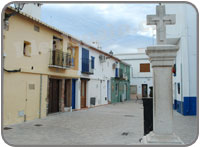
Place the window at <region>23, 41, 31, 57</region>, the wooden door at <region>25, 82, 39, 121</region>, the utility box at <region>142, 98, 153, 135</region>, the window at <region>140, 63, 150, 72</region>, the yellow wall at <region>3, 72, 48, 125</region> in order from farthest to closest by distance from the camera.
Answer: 1. the window at <region>140, 63, 150, 72</region>
2. the window at <region>23, 41, 31, 57</region>
3. the wooden door at <region>25, 82, 39, 121</region>
4. the yellow wall at <region>3, 72, 48, 125</region>
5. the utility box at <region>142, 98, 153, 135</region>

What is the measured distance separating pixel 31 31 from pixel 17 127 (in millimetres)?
4097

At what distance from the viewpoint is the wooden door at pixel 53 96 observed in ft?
36.6

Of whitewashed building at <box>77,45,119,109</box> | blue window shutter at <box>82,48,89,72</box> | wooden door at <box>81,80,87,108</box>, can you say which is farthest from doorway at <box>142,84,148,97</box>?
blue window shutter at <box>82,48,89,72</box>

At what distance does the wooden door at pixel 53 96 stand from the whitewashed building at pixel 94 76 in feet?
6.57

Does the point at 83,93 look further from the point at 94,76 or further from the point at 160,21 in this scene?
the point at 160,21

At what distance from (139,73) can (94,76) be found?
37.9ft

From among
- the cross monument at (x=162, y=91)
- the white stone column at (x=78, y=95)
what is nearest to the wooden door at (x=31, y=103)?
the white stone column at (x=78, y=95)

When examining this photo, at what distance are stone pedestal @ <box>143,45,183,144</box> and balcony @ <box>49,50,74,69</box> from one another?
7458 millimetres

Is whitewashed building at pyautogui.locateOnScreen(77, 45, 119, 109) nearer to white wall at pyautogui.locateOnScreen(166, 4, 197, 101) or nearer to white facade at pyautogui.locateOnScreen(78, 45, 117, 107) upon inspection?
white facade at pyautogui.locateOnScreen(78, 45, 117, 107)

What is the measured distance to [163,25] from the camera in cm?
395

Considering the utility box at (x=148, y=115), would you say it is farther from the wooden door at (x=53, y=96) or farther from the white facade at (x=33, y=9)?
the white facade at (x=33, y=9)

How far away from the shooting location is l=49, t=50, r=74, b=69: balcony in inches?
414

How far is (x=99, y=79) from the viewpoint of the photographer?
17.2 metres

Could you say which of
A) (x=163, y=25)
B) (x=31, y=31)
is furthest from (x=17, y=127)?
(x=163, y=25)
